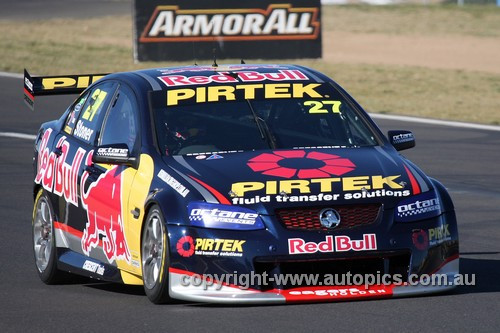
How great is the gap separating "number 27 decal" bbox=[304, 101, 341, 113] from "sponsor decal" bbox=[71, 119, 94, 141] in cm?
149

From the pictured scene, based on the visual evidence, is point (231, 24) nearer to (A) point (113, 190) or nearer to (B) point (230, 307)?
(A) point (113, 190)

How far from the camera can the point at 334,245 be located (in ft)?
24.0

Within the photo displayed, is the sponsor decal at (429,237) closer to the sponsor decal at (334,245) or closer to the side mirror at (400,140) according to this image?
the sponsor decal at (334,245)

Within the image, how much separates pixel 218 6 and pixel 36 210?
1679 centimetres

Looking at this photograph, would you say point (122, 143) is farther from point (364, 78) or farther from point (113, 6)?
point (113, 6)

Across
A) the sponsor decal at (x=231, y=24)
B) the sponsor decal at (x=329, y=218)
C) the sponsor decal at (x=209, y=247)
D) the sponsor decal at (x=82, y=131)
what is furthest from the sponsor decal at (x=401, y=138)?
the sponsor decal at (x=231, y=24)

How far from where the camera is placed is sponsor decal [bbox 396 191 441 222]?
295 inches

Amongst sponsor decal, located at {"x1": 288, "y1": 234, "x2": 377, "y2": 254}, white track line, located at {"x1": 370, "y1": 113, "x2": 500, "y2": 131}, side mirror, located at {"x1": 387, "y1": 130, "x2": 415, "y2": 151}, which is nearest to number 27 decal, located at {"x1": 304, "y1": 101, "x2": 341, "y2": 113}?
side mirror, located at {"x1": 387, "y1": 130, "x2": 415, "y2": 151}

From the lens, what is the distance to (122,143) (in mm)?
8398

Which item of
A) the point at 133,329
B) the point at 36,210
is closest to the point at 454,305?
the point at 133,329

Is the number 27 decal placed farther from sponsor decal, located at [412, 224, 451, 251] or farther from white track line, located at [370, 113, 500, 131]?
white track line, located at [370, 113, 500, 131]

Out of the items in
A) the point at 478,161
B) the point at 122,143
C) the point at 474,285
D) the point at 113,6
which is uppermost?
the point at 122,143

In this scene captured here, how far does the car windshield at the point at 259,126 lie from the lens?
27.0ft

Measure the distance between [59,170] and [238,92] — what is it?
1422 mm
